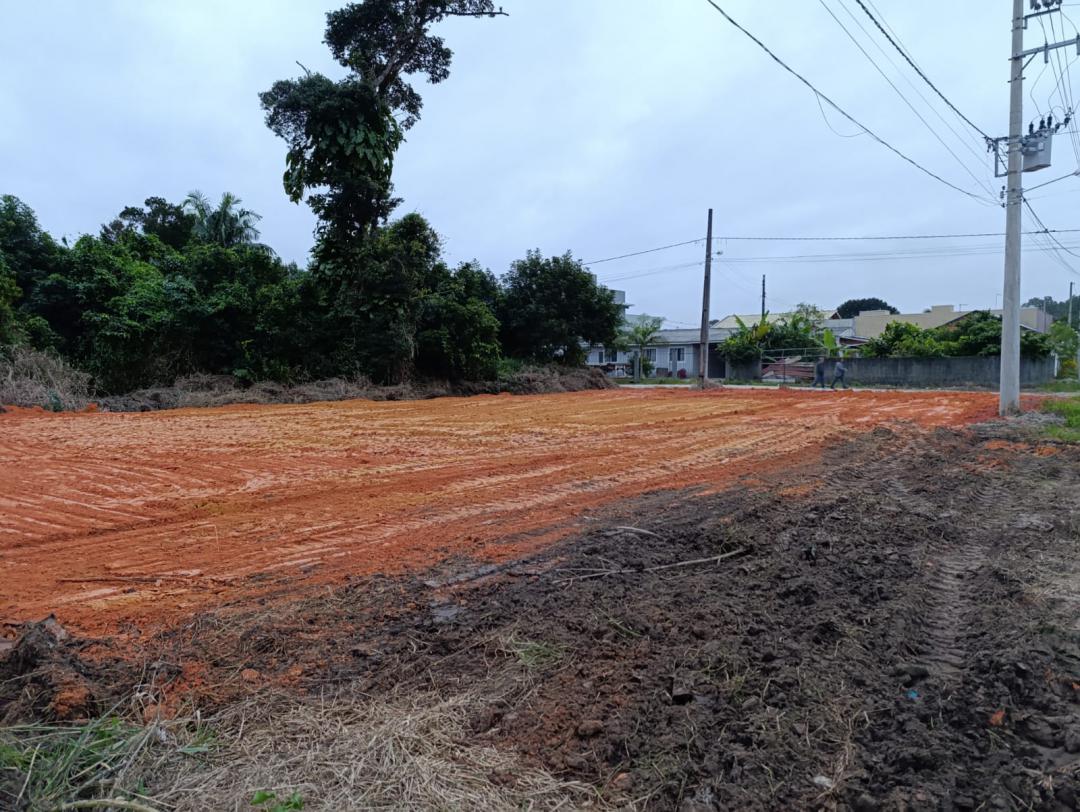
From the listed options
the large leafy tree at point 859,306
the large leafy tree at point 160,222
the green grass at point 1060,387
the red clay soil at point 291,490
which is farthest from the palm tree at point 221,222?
the large leafy tree at point 859,306

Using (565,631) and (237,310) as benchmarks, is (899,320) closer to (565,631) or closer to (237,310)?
(237,310)

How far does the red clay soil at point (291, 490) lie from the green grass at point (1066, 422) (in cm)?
199

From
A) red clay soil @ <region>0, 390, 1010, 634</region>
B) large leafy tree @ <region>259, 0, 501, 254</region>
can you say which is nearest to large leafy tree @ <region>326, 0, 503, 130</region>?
large leafy tree @ <region>259, 0, 501, 254</region>

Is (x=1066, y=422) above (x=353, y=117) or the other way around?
the other way around

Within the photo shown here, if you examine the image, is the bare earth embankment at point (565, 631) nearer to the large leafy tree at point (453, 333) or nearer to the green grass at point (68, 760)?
the green grass at point (68, 760)

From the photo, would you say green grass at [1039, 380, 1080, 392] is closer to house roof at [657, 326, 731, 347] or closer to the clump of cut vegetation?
house roof at [657, 326, 731, 347]

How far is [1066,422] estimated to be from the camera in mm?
14266

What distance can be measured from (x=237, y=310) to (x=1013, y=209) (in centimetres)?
2311

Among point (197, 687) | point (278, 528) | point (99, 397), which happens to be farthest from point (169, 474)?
point (99, 397)

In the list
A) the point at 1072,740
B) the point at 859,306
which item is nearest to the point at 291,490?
the point at 1072,740

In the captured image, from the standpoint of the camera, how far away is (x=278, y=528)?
20.7ft

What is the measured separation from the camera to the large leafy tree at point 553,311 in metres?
34.4

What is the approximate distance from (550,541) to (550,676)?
241 cm

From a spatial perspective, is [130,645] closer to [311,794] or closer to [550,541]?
[311,794]
